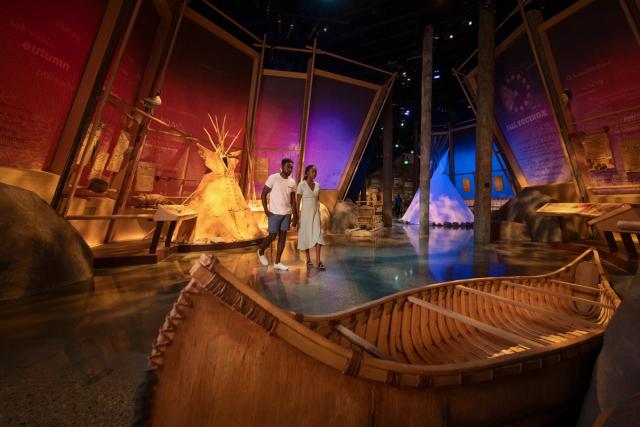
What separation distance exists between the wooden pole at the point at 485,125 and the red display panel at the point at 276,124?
5797 mm

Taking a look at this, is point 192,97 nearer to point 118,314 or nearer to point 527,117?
point 118,314

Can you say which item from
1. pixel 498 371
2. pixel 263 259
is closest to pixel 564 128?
pixel 263 259

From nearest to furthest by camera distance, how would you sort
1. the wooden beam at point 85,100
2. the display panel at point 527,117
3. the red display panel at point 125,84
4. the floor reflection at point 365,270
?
1. the floor reflection at point 365,270
2. the wooden beam at point 85,100
3. the red display panel at point 125,84
4. the display panel at point 527,117

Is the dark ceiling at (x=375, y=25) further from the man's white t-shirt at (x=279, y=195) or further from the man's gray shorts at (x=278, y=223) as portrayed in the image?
the man's gray shorts at (x=278, y=223)

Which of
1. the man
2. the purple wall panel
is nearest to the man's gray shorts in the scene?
the man

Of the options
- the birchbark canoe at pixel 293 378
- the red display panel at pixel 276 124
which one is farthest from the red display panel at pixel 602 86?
the birchbark canoe at pixel 293 378

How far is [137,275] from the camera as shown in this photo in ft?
12.4

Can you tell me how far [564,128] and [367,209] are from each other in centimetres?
656

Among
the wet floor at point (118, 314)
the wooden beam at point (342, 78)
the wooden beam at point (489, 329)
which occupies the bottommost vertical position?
the wet floor at point (118, 314)

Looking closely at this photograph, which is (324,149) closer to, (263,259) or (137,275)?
(263,259)

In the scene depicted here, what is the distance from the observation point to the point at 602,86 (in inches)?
268

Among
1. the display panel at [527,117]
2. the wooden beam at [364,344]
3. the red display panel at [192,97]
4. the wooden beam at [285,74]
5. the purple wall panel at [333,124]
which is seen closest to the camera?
the wooden beam at [364,344]

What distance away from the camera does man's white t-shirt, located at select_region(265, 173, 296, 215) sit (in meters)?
4.16

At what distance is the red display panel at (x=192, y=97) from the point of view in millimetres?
7145
